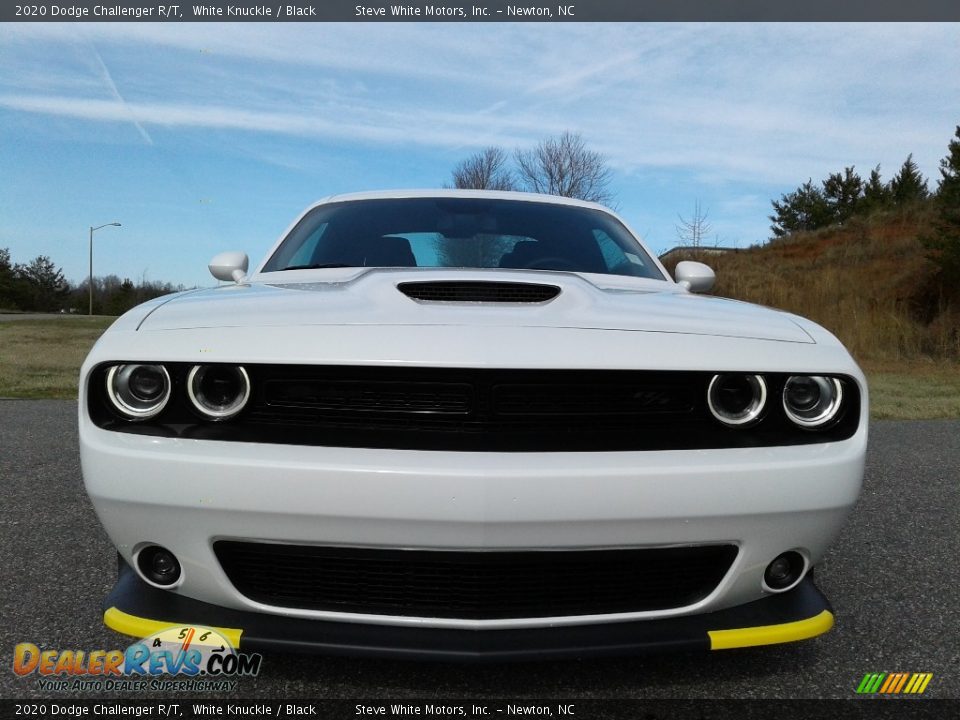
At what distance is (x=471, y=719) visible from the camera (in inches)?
68.6

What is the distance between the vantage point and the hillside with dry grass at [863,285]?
17.8m

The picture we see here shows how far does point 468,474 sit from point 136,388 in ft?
2.73

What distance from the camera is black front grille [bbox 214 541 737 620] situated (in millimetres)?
1609

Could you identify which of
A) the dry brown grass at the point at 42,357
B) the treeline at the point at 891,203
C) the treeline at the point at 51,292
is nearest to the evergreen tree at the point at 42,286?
the treeline at the point at 51,292

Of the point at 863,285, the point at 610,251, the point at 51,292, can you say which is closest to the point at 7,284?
the point at 51,292

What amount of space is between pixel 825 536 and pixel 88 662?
6.38ft

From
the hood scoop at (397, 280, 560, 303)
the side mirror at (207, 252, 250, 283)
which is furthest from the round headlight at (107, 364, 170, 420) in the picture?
the side mirror at (207, 252, 250, 283)

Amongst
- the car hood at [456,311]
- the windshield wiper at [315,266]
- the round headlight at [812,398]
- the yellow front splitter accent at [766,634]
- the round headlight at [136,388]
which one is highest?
the car hood at [456,311]

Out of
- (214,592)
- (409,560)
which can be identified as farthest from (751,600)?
(214,592)

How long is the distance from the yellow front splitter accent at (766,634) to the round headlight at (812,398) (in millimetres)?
476

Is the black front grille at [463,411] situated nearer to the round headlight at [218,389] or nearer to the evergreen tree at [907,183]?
the round headlight at [218,389]

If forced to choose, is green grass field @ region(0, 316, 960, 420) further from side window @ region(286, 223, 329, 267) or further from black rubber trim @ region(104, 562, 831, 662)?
black rubber trim @ region(104, 562, 831, 662)

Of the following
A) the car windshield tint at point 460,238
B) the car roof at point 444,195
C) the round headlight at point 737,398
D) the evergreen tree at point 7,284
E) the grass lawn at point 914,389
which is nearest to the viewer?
the round headlight at point 737,398

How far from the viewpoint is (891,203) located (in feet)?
144
